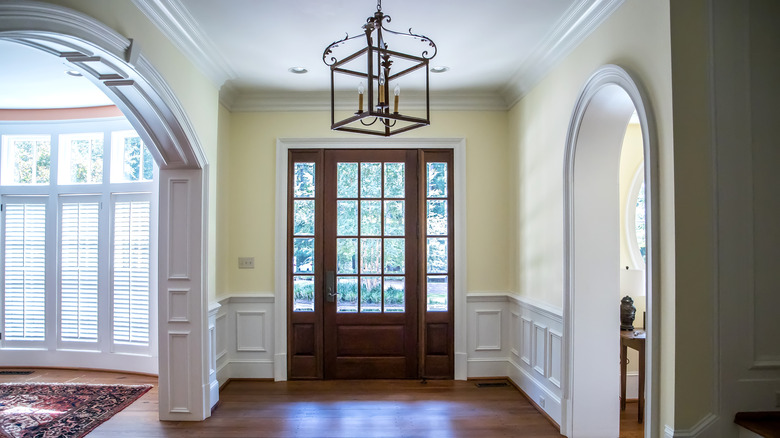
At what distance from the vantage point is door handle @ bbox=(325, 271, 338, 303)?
4.92m

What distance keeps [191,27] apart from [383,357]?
11.5 ft

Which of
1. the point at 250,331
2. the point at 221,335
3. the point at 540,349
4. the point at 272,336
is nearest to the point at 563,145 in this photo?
the point at 540,349

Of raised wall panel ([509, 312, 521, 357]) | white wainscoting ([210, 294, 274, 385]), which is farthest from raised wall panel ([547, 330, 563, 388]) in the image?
white wainscoting ([210, 294, 274, 385])

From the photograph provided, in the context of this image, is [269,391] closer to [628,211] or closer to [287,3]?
[287,3]

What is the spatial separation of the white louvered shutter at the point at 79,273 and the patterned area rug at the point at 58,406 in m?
0.70

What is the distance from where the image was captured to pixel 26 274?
17.4ft

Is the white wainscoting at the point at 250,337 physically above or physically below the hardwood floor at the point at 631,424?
above

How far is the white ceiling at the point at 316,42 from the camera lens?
3039mm

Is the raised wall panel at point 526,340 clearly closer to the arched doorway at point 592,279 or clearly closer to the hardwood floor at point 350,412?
the hardwood floor at point 350,412

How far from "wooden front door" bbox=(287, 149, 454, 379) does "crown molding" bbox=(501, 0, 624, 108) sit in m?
1.04

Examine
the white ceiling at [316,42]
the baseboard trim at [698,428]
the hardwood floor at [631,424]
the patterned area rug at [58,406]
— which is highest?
the white ceiling at [316,42]

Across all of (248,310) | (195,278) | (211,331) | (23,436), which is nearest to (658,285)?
(195,278)

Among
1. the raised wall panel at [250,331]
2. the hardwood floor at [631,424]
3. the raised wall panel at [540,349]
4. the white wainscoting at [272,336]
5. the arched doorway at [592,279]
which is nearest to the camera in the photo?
the arched doorway at [592,279]

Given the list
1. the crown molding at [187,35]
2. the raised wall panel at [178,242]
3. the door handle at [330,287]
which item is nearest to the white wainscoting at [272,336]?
the door handle at [330,287]
